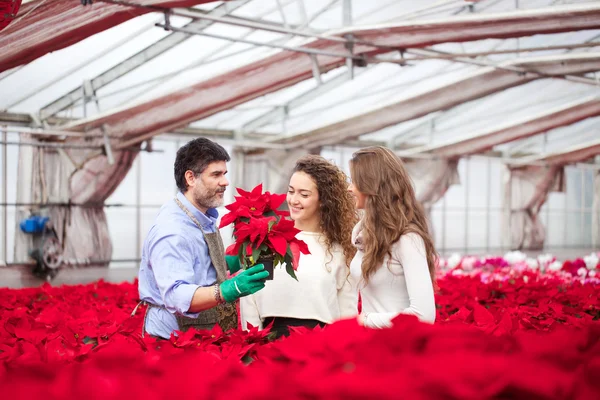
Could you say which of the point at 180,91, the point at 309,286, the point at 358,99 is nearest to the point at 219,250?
the point at 309,286

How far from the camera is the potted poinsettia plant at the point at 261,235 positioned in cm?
204

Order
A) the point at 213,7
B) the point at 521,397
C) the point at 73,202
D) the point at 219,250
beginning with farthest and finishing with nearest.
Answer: the point at 73,202
the point at 213,7
the point at 219,250
the point at 521,397

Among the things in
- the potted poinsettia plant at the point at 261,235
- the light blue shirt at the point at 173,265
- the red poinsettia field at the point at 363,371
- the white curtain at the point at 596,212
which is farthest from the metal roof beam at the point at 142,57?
the white curtain at the point at 596,212

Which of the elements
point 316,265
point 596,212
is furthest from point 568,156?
point 316,265

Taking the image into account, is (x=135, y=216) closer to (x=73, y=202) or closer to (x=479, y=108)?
(x=73, y=202)

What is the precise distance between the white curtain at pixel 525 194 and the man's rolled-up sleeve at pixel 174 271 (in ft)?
55.5

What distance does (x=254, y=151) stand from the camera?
1350cm

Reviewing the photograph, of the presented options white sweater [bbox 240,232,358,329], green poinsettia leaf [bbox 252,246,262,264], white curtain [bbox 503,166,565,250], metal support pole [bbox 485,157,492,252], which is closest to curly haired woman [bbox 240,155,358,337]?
white sweater [bbox 240,232,358,329]

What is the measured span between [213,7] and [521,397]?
711cm

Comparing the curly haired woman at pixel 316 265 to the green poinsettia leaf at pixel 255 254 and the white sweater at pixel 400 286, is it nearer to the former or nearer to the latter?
the white sweater at pixel 400 286

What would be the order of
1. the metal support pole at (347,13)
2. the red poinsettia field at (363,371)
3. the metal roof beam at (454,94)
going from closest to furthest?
the red poinsettia field at (363,371) < the metal support pole at (347,13) < the metal roof beam at (454,94)

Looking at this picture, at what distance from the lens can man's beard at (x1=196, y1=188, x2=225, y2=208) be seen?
246cm

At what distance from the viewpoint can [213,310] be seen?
2463 mm

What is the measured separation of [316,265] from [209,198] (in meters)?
0.49
